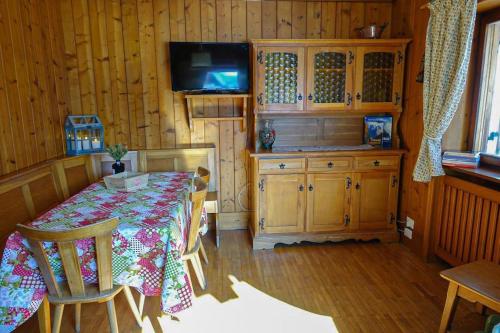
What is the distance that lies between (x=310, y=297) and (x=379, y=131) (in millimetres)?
1906

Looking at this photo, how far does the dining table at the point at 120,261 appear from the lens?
1688 mm

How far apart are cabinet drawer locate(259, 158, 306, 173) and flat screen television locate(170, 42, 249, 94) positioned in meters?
0.81

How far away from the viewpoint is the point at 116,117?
11.6 feet

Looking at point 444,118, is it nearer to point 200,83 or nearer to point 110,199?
point 200,83

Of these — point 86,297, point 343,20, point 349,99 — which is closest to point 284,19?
point 343,20

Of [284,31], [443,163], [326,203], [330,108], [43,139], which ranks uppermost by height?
[284,31]

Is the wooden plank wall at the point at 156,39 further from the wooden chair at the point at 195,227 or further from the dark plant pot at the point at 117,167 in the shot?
the wooden chair at the point at 195,227

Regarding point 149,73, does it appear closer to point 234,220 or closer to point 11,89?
point 11,89

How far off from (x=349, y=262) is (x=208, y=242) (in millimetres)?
1390

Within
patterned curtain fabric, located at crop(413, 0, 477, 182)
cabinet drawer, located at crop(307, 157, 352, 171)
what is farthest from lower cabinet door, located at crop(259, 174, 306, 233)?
patterned curtain fabric, located at crop(413, 0, 477, 182)

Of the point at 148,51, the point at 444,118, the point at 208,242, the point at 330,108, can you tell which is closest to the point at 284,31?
the point at 330,108

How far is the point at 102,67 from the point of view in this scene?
135 inches

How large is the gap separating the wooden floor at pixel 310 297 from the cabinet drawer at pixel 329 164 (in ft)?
2.59

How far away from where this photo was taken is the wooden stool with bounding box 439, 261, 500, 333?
5.69 feet
